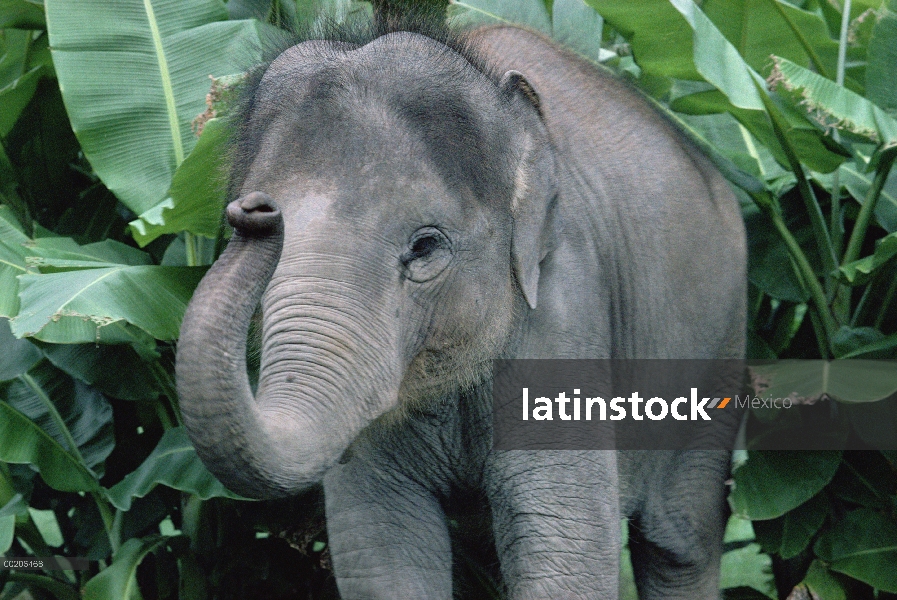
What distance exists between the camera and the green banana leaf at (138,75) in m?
3.52

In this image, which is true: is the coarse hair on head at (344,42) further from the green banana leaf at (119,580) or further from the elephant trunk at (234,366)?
the green banana leaf at (119,580)

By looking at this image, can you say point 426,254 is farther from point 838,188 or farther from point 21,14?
point 21,14

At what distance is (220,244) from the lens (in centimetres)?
347

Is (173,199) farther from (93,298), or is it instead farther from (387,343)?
(387,343)

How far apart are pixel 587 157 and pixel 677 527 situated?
3.64 ft

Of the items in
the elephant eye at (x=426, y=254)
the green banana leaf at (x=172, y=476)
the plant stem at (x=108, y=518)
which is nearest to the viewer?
the elephant eye at (x=426, y=254)

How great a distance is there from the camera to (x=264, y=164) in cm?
229

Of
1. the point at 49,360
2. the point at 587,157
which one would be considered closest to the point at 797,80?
the point at 587,157

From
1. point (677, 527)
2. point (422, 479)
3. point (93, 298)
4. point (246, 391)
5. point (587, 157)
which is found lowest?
point (677, 527)

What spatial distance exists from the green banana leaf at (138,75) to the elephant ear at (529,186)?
121 centimetres

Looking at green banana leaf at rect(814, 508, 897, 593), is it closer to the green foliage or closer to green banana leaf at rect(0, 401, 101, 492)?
the green foliage

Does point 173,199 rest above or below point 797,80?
below

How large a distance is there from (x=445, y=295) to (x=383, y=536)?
69 cm

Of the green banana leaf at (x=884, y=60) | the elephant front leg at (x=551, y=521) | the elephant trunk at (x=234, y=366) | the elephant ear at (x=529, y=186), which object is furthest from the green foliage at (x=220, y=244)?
the elephant trunk at (x=234, y=366)
